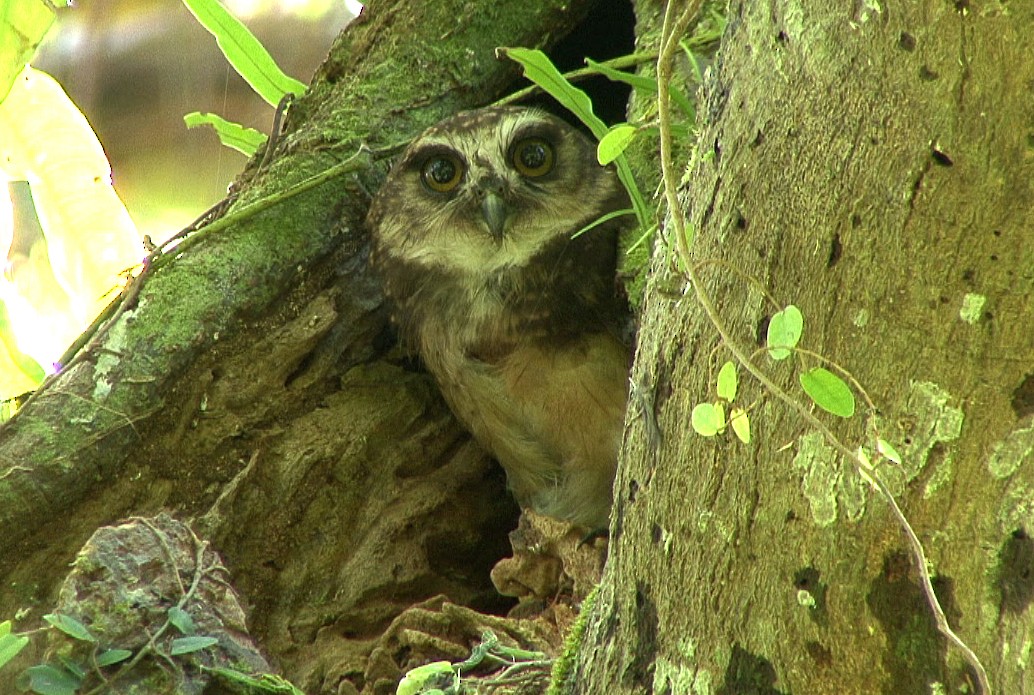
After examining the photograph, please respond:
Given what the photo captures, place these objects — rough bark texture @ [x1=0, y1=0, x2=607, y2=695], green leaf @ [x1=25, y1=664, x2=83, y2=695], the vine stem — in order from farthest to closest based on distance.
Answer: rough bark texture @ [x1=0, y1=0, x2=607, y2=695]
green leaf @ [x1=25, y1=664, x2=83, y2=695]
the vine stem

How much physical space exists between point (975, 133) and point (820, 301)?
0.72 feet

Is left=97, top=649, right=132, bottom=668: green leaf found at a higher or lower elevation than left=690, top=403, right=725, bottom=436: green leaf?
higher

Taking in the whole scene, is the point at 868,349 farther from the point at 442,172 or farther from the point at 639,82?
the point at 442,172

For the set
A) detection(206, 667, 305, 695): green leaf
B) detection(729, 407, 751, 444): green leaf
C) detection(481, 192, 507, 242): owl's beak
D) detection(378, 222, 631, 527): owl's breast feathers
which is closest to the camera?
detection(729, 407, 751, 444): green leaf

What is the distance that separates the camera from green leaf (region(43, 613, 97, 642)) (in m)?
1.82

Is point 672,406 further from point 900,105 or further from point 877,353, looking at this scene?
point 900,105

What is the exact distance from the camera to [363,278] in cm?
295

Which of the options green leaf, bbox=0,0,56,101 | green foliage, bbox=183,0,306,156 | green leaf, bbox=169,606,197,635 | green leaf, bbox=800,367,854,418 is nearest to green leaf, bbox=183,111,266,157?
green foliage, bbox=183,0,306,156

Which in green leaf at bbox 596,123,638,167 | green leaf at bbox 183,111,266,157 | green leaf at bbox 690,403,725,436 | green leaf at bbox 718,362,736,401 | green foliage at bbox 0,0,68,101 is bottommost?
green leaf at bbox 690,403,725,436

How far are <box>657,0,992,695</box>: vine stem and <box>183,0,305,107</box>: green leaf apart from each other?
6.00ft

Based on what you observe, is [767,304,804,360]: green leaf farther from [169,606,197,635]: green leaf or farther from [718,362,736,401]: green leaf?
[169,606,197,635]: green leaf

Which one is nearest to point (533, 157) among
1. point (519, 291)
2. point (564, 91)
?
point (519, 291)

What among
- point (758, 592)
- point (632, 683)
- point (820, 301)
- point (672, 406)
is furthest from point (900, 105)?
point (632, 683)

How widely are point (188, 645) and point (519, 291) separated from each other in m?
1.20
